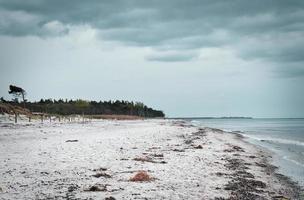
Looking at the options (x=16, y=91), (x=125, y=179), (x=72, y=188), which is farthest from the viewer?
(x=16, y=91)

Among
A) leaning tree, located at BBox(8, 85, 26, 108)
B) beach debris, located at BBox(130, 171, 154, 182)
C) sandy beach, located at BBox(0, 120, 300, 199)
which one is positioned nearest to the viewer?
sandy beach, located at BBox(0, 120, 300, 199)

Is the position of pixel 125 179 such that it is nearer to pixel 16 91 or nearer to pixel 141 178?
pixel 141 178

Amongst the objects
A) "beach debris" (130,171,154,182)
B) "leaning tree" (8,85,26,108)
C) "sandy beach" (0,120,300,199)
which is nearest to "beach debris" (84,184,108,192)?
"sandy beach" (0,120,300,199)

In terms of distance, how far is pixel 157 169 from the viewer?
51.0ft

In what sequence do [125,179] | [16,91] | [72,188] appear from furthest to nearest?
[16,91] → [125,179] → [72,188]

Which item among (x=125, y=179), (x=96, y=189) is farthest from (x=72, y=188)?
(x=125, y=179)

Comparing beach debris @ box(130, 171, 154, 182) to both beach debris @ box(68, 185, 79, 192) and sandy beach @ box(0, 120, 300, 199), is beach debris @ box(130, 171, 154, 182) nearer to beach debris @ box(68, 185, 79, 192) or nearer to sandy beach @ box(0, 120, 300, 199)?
sandy beach @ box(0, 120, 300, 199)

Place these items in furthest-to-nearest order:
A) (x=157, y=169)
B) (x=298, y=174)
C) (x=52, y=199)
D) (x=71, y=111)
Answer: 1. (x=71, y=111)
2. (x=298, y=174)
3. (x=157, y=169)
4. (x=52, y=199)

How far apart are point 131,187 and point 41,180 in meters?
3.11

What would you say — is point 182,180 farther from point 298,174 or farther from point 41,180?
point 298,174

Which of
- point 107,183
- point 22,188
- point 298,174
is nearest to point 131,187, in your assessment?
point 107,183

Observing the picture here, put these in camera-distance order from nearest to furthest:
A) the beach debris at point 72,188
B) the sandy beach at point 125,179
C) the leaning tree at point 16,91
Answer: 1. the sandy beach at point 125,179
2. the beach debris at point 72,188
3. the leaning tree at point 16,91

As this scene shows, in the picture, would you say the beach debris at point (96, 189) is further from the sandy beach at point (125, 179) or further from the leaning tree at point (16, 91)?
the leaning tree at point (16, 91)

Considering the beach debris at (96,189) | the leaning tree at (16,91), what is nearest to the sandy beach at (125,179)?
the beach debris at (96,189)
